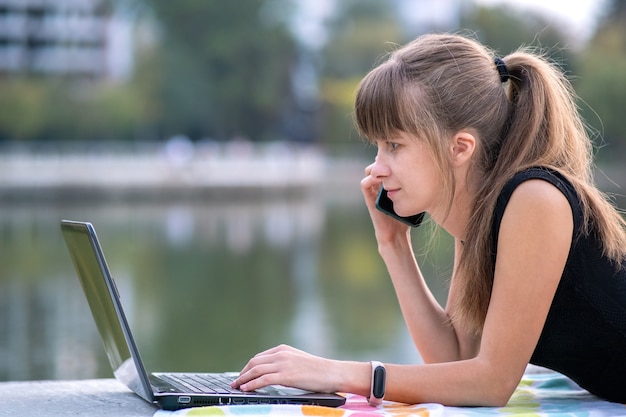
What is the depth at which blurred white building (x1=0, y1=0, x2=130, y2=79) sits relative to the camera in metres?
44.7

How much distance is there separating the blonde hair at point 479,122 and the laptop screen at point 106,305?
469 mm

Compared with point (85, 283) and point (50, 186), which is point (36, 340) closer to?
point (85, 283)

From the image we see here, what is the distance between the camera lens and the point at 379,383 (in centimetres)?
158

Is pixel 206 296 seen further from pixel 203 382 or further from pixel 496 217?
pixel 496 217

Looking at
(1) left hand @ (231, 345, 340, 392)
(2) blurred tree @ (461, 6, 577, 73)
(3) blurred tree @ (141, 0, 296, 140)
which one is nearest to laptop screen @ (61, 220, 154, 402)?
(1) left hand @ (231, 345, 340, 392)

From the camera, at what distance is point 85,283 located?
71.0 inches

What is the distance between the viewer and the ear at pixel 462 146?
1.65 m

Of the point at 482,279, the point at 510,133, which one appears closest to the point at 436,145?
the point at 510,133

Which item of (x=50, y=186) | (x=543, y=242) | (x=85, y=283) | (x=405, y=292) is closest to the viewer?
(x=543, y=242)

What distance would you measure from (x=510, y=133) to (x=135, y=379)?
72 centimetres

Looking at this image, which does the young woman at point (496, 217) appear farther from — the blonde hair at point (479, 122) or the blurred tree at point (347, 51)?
the blurred tree at point (347, 51)

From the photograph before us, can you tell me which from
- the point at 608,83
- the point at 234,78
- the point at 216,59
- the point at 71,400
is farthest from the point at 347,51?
the point at 71,400

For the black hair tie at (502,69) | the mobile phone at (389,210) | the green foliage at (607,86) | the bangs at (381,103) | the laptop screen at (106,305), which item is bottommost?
the laptop screen at (106,305)

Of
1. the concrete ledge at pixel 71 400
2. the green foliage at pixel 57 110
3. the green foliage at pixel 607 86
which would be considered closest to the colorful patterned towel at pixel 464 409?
the concrete ledge at pixel 71 400
